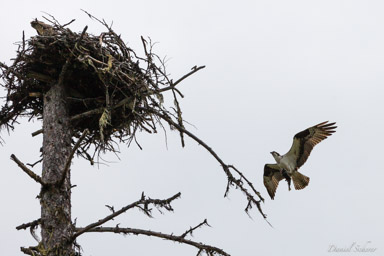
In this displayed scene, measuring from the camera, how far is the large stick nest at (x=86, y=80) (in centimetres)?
688

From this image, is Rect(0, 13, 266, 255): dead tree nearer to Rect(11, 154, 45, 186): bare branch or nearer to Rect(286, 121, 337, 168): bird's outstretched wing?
Rect(11, 154, 45, 186): bare branch

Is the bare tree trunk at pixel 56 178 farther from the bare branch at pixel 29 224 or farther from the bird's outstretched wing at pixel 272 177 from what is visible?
the bird's outstretched wing at pixel 272 177

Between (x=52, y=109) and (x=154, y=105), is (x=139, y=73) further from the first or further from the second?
(x=52, y=109)

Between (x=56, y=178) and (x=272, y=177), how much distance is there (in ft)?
14.7

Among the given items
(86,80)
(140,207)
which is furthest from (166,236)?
(86,80)

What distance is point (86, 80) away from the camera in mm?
7363

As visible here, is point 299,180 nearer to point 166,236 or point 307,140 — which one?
point 307,140

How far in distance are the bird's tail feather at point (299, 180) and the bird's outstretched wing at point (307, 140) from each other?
7.2 inches

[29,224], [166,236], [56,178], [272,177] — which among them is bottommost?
[166,236]

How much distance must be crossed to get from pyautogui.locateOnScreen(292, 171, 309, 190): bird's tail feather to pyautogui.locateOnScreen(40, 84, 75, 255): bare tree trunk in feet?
13.1

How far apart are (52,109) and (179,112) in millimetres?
1517

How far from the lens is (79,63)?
7.04 meters

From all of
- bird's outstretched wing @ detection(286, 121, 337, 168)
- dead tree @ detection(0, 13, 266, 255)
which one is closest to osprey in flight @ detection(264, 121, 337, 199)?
bird's outstretched wing @ detection(286, 121, 337, 168)

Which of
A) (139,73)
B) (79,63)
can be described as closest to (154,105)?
(139,73)
